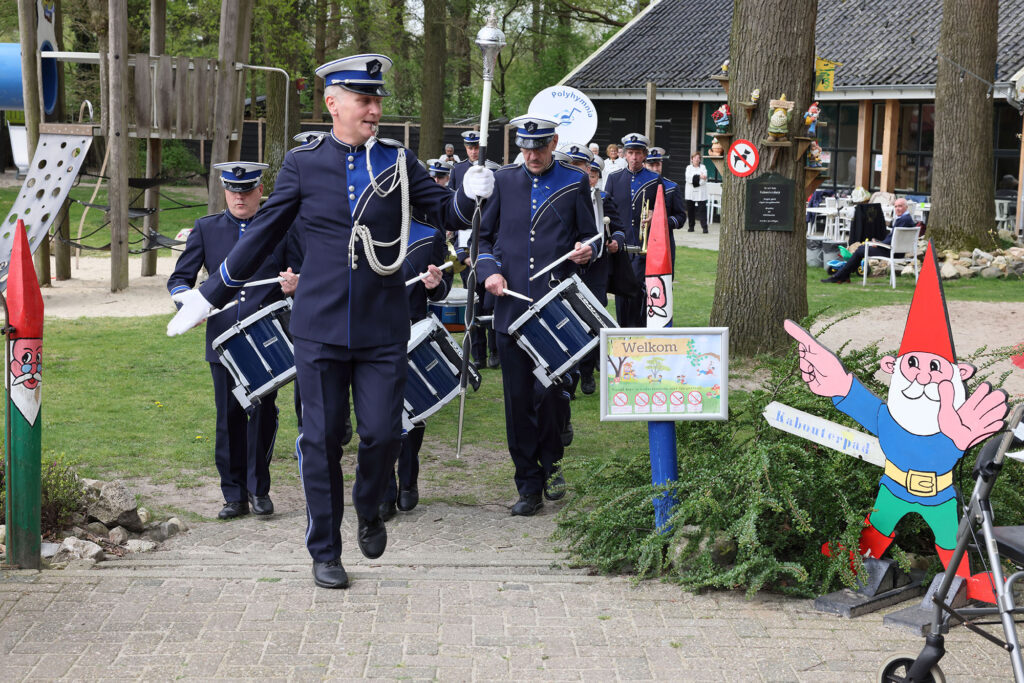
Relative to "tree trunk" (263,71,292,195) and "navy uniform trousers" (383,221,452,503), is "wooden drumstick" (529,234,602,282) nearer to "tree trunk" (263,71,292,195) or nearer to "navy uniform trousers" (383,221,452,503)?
"navy uniform trousers" (383,221,452,503)

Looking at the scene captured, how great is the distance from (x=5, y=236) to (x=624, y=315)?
7.19 m

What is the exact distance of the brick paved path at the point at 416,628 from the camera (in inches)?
173

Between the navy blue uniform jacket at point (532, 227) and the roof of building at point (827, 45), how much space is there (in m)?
18.6

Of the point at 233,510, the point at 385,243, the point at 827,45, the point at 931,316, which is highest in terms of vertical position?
the point at 827,45

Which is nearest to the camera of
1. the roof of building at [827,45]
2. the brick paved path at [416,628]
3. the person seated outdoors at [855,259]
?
the brick paved path at [416,628]

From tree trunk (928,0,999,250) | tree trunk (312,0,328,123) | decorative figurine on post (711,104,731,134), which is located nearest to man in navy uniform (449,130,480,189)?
decorative figurine on post (711,104,731,134)

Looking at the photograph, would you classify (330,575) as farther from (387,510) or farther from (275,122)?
(275,122)

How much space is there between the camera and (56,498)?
231 inches

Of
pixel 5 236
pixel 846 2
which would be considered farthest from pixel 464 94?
pixel 5 236

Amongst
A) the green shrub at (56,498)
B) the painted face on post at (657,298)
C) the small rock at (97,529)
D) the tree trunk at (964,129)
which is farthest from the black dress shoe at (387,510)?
the tree trunk at (964,129)

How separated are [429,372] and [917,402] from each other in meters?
2.61

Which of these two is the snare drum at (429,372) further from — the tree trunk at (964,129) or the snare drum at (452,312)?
the tree trunk at (964,129)

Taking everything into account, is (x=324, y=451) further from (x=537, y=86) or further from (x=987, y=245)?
(x=537, y=86)

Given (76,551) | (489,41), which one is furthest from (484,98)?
(76,551)
